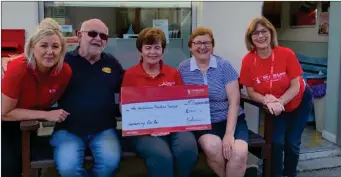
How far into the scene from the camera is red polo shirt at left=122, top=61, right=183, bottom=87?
119 inches

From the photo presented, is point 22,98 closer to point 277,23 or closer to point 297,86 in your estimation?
point 297,86

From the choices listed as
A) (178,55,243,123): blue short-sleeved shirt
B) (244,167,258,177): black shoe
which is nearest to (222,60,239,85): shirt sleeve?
(178,55,243,123): blue short-sleeved shirt

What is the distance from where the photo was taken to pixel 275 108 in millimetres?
3104

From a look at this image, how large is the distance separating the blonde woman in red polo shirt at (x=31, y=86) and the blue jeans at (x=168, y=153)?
613 millimetres

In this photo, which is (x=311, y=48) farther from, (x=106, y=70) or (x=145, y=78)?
(x=106, y=70)

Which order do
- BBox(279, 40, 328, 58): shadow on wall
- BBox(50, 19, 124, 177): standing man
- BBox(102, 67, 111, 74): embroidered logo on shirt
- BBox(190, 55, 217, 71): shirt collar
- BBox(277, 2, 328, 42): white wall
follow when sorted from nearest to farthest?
BBox(50, 19, 124, 177): standing man, BBox(102, 67, 111, 74): embroidered logo on shirt, BBox(190, 55, 217, 71): shirt collar, BBox(279, 40, 328, 58): shadow on wall, BBox(277, 2, 328, 42): white wall

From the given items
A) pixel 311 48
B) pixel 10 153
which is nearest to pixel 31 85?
pixel 10 153

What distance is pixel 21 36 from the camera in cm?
342

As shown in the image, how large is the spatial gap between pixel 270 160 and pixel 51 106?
5.77 ft

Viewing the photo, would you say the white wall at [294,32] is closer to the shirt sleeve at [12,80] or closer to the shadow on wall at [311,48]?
the shadow on wall at [311,48]

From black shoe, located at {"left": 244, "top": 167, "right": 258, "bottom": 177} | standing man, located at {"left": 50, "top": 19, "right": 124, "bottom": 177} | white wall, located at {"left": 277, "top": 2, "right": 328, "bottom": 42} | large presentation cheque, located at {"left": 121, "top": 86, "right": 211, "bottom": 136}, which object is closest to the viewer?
standing man, located at {"left": 50, "top": 19, "right": 124, "bottom": 177}

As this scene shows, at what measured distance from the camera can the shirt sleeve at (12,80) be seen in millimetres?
2633

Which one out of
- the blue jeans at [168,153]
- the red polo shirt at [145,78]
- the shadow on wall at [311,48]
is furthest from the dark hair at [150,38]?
the shadow on wall at [311,48]

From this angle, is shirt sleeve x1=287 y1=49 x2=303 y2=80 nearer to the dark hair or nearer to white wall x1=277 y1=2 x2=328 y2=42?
the dark hair
